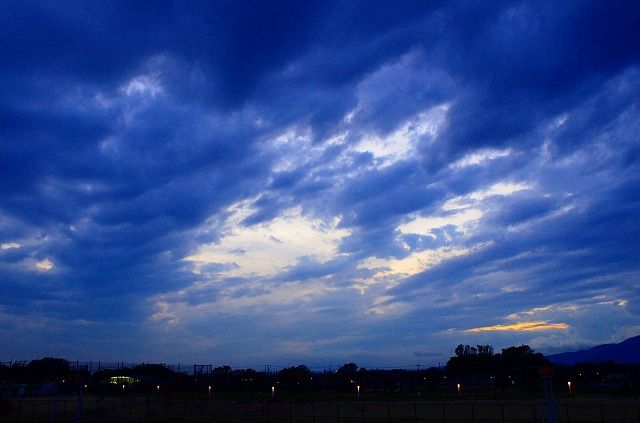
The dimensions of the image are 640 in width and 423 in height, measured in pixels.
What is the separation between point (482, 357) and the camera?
→ 150875 mm

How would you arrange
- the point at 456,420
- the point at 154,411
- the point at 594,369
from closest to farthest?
the point at 456,420 < the point at 154,411 < the point at 594,369

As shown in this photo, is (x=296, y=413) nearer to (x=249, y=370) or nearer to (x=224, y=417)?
(x=224, y=417)

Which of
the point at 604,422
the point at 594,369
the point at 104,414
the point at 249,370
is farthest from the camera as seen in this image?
the point at 249,370

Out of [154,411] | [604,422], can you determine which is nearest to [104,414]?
[154,411]

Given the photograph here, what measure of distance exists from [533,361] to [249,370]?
83071mm

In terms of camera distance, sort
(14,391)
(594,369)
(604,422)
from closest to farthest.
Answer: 1. (604,422)
2. (14,391)
3. (594,369)

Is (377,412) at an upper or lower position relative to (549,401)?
lower

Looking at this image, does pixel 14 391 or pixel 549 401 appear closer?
pixel 549 401

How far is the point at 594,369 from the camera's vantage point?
128500 mm

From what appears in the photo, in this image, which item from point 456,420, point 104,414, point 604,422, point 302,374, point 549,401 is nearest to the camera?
point 549,401

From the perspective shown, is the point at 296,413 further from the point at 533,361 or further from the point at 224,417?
the point at 533,361

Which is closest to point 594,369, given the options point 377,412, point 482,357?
point 482,357

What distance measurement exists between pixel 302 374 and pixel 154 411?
88.1 meters

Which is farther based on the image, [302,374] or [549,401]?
[302,374]
